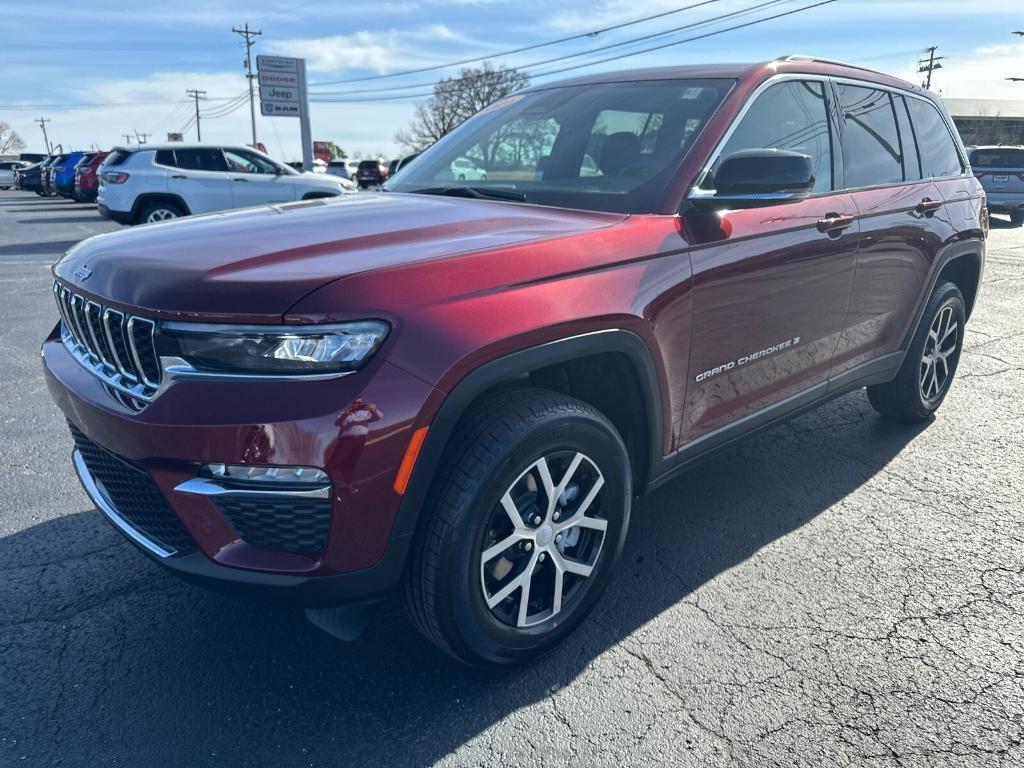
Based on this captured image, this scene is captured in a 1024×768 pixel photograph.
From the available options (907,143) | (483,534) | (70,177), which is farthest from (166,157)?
(70,177)

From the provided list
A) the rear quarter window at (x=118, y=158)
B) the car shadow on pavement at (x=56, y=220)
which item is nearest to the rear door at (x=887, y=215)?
the rear quarter window at (x=118, y=158)

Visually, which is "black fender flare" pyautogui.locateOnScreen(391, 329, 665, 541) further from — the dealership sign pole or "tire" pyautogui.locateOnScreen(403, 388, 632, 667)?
the dealership sign pole

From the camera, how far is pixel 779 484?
3816mm

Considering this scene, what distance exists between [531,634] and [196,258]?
147cm

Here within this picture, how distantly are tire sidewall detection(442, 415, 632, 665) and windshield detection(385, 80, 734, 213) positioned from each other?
863 millimetres

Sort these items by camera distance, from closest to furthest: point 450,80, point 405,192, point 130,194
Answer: point 405,192
point 130,194
point 450,80

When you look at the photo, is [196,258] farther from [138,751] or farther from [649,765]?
[649,765]

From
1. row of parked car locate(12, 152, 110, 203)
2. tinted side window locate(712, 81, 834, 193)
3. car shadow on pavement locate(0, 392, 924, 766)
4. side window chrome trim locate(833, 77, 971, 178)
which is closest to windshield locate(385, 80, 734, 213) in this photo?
tinted side window locate(712, 81, 834, 193)

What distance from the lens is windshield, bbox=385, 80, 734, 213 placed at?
113 inches

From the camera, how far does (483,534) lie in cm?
218

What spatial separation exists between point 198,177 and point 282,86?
683 inches

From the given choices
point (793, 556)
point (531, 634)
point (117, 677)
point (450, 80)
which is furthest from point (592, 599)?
point (450, 80)

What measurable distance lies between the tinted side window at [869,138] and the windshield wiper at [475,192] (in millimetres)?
1616

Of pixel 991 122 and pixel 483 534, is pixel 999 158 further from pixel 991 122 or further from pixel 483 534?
pixel 991 122
